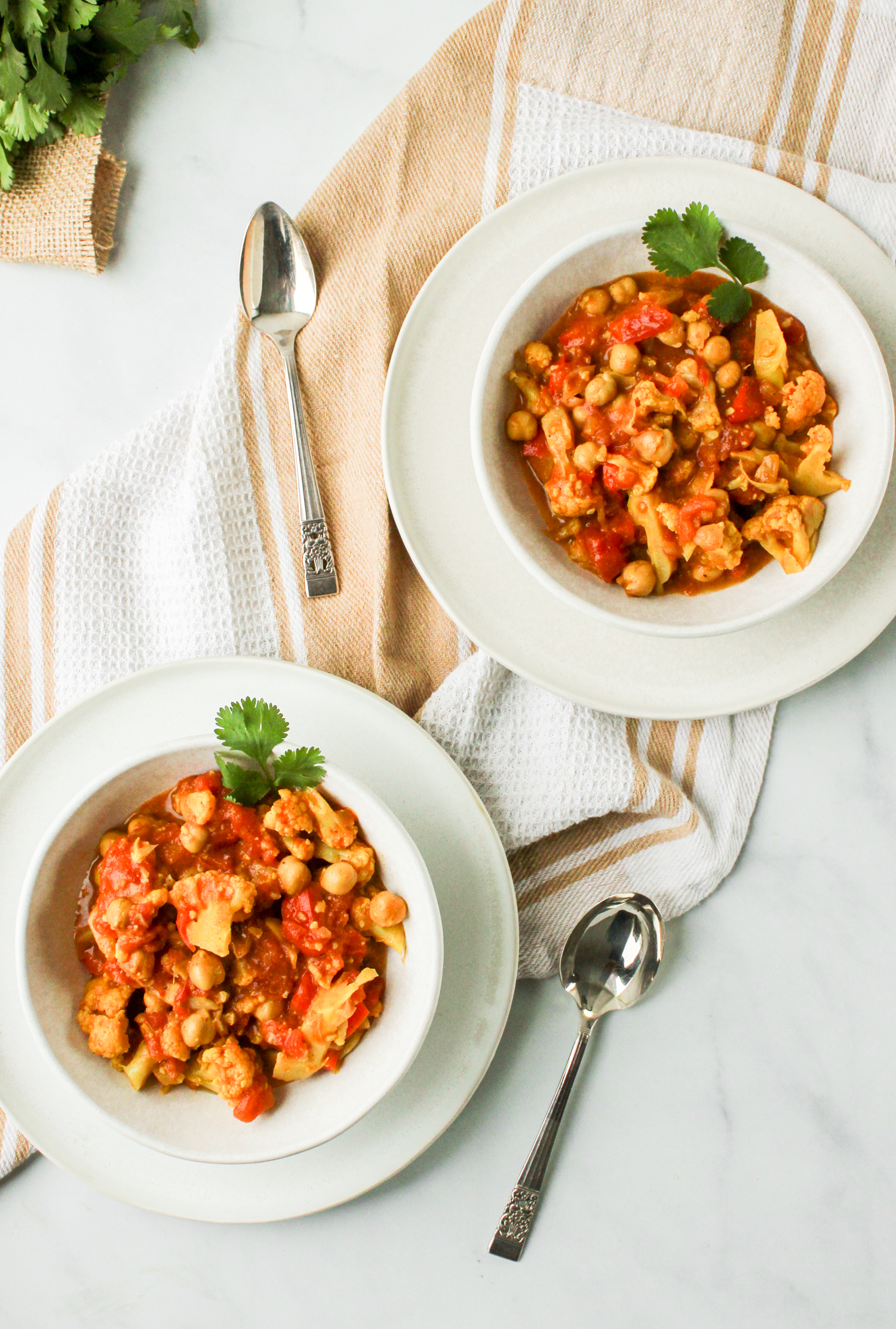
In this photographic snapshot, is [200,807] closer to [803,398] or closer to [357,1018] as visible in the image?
[357,1018]

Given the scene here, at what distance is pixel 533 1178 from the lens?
3.12 meters

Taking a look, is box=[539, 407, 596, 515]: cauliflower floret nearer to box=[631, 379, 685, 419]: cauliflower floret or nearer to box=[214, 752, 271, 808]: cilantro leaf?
box=[631, 379, 685, 419]: cauliflower floret

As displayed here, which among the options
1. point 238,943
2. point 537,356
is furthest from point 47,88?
point 238,943

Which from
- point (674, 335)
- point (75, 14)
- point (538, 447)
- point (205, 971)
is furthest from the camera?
point (75, 14)

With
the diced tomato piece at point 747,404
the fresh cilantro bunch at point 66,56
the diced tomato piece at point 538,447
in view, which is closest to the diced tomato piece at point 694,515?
the diced tomato piece at point 747,404

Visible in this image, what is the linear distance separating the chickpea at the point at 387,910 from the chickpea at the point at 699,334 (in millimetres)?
1867

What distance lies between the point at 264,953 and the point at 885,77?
3479mm

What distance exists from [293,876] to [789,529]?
1.74 m

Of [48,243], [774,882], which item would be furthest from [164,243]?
[774,882]

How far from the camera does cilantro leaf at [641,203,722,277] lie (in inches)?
→ 106

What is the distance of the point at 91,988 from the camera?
268 centimetres

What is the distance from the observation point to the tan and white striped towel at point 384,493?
10.2 feet

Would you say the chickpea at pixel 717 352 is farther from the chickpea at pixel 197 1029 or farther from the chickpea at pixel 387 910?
the chickpea at pixel 197 1029

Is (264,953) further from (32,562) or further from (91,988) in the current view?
(32,562)
